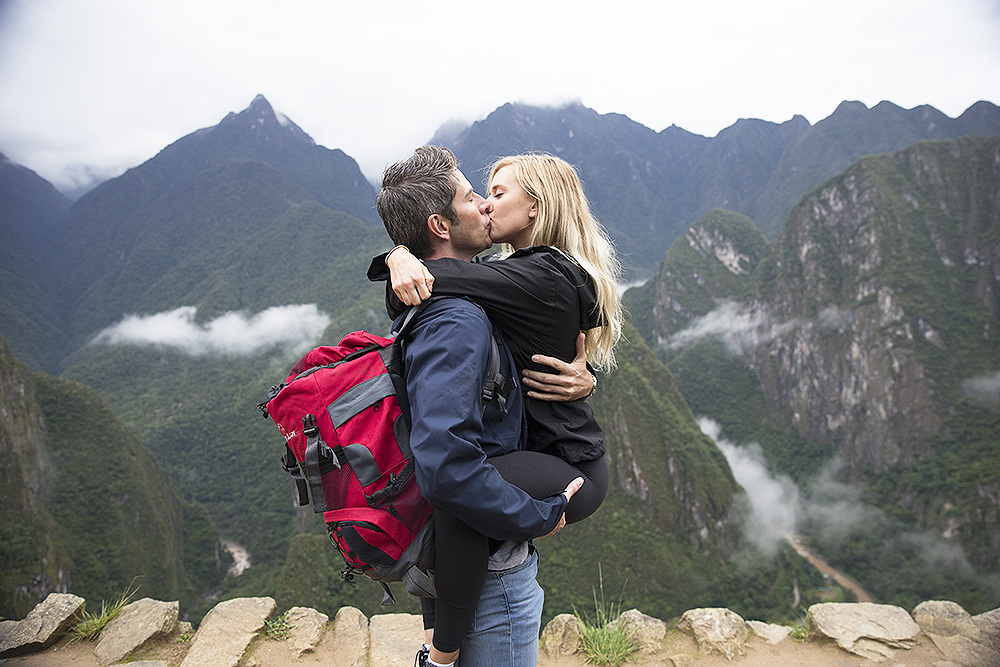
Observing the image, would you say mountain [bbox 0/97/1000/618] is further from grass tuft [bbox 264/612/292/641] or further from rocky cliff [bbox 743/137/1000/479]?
grass tuft [bbox 264/612/292/641]

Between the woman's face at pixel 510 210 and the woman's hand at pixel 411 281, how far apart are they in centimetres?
41

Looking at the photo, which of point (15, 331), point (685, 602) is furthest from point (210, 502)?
point (15, 331)

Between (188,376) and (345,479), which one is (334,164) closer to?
(188,376)

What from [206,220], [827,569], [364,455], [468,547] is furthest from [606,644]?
[206,220]

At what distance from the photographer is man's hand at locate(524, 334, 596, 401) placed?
63.7 inches

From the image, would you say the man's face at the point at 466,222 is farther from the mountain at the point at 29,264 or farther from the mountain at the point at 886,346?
the mountain at the point at 29,264

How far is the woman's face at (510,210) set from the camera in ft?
5.90

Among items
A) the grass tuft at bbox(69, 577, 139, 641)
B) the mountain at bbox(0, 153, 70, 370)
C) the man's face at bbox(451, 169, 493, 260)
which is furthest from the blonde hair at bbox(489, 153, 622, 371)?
the mountain at bbox(0, 153, 70, 370)

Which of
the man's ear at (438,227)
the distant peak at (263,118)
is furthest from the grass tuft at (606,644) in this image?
the distant peak at (263,118)

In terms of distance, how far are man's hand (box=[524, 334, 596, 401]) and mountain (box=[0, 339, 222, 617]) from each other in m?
35.9

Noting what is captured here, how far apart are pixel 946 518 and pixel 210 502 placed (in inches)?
2734

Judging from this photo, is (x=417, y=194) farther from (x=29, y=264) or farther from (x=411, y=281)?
(x=29, y=264)

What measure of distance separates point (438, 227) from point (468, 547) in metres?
0.99

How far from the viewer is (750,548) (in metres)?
42.5
